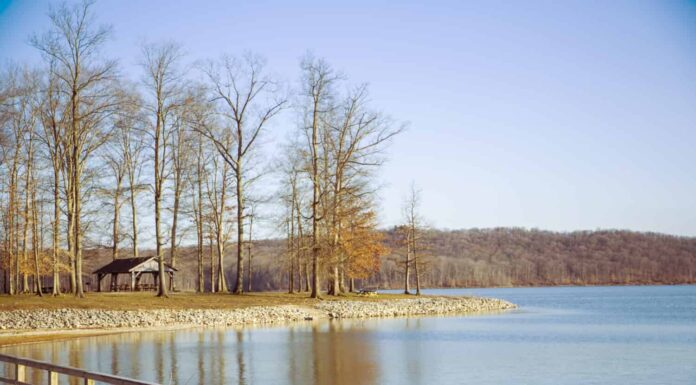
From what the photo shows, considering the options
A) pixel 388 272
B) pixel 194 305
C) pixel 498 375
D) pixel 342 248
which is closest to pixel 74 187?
pixel 194 305

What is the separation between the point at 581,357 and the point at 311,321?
17.5m

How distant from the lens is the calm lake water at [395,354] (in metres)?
18.7

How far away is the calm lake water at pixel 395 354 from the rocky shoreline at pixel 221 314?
97.5 inches

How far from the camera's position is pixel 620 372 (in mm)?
19375

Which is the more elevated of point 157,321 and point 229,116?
point 229,116

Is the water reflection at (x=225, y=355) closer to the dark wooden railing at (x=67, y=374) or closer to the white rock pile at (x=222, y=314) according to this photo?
the white rock pile at (x=222, y=314)

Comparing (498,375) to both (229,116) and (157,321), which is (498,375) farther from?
(229,116)

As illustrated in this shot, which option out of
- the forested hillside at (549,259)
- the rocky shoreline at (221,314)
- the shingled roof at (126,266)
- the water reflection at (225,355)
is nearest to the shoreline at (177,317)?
the rocky shoreline at (221,314)

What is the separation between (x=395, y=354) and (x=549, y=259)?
459 feet

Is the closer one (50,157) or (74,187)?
(74,187)

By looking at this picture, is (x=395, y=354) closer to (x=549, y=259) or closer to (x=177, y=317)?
(x=177, y=317)

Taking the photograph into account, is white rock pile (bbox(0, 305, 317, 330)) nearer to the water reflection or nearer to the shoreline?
the shoreline

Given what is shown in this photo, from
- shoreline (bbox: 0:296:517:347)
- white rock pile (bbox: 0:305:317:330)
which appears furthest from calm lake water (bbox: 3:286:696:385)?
white rock pile (bbox: 0:305:317:330)

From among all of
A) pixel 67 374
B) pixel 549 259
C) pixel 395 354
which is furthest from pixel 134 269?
pixel 549 259
